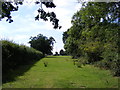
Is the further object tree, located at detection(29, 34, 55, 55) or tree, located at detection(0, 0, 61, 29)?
tree, located at detection(29, 34, 55, 55)

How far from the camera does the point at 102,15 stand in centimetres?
959

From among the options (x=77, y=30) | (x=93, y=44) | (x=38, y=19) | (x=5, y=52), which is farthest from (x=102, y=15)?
(x=77, y=30)

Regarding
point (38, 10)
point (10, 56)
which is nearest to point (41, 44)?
point (10, 56)

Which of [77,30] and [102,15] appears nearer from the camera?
[102,15]

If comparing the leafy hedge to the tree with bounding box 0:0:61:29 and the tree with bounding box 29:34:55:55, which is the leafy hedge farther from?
the tree with bounding box 29:34:55:55

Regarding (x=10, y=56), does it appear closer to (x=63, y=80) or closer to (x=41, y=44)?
(x=63, y=80)

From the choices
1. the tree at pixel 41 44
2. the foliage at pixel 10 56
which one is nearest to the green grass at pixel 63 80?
the foliage at pixel 10 56

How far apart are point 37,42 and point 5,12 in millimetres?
73102

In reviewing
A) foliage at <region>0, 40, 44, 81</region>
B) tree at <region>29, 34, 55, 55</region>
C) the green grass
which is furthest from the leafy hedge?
tree at <region>29, 34, 55, 55</region>

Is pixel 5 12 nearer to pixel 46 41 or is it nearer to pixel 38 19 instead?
A: pixel 38 19

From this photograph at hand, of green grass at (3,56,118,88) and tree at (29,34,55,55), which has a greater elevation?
tree at (29,34,55,55)

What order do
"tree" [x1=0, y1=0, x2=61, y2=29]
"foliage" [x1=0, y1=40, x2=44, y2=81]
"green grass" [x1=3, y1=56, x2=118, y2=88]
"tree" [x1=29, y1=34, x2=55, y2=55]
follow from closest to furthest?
"tree" [x1=0, y1=0, x2=61, y2=29] < "green grass" [x1=3, y1=56, x2=118, y2=88] < "foliage" [x1=0, y1=40, x2=44, y2=81] < "tree" [x1=29, y1=34, x2=55, y2=55]

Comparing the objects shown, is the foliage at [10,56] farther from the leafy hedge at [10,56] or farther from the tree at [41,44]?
the tree at [41,44]

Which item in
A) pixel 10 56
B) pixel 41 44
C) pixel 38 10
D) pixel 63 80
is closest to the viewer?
pixel 38 10
